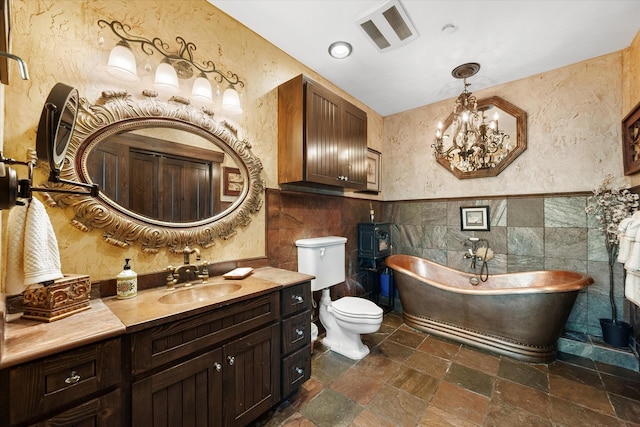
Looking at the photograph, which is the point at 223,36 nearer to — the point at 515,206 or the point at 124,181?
the point at 124,181

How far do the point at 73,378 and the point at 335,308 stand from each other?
6.04 feet

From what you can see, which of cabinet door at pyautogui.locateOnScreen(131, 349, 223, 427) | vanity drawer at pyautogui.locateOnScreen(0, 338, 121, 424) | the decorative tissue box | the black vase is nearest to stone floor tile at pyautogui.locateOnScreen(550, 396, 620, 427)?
the black vase

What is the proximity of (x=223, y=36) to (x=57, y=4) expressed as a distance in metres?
0.95

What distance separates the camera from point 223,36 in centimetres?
196

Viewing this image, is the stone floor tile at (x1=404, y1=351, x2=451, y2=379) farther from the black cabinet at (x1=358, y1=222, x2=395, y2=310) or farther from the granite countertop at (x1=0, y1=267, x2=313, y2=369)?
the granite countertop at (x1=0, y1=267, x2=313, y2=369)

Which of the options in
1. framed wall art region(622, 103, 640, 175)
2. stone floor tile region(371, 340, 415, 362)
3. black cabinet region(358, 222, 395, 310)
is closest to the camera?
framed wall art region(622, 103, 640, 175)

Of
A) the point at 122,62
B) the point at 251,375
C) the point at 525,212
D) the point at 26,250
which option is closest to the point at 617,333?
the point at 525,212

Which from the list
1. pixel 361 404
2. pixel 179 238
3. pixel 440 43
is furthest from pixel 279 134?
pixel 361 404

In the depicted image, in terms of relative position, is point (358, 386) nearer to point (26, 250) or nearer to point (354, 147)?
point (26, 250)

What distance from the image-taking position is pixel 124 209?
1.47 metres

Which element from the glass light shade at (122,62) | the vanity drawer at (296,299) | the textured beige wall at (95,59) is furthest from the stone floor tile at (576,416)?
the glass light shade at (122,62)

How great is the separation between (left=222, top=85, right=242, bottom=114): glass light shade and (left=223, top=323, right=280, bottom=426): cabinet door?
5.31ft

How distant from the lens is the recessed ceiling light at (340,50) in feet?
7.52

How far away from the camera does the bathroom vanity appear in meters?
0.85
